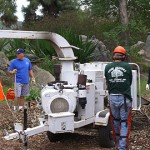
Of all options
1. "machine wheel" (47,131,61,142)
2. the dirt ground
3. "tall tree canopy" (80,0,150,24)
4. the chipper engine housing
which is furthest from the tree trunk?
"machine wheel" (47,131,61,142)

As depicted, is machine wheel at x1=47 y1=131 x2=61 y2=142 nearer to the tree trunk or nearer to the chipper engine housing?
the chipper engine housing

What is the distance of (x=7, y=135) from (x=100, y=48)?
47.9 ft

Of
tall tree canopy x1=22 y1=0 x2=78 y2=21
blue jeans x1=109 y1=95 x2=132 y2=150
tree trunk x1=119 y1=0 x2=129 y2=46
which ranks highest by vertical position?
tall tree canopy x1=22 y1=0 x2=78 y2=21

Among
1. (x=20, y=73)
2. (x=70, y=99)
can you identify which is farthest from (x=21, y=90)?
(x=70, y=99)

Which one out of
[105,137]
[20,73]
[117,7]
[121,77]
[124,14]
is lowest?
[105,137]

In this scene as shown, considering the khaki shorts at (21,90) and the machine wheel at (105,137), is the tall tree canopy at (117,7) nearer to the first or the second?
the khaki shorts at (21,90)

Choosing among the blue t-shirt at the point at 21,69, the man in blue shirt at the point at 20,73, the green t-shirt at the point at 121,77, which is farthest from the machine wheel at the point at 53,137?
the blue t-shirt at the point at 21,69

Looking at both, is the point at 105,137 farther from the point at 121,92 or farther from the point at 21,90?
the point at 21,90

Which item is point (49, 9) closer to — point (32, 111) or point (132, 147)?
point (32, 111)

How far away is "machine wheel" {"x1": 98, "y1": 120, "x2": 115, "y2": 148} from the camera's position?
7.78 metres

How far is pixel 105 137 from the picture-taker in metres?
7.77

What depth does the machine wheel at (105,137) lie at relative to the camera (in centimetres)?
778

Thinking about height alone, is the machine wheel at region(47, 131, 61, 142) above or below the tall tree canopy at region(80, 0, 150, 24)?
below

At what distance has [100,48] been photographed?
21.5m
